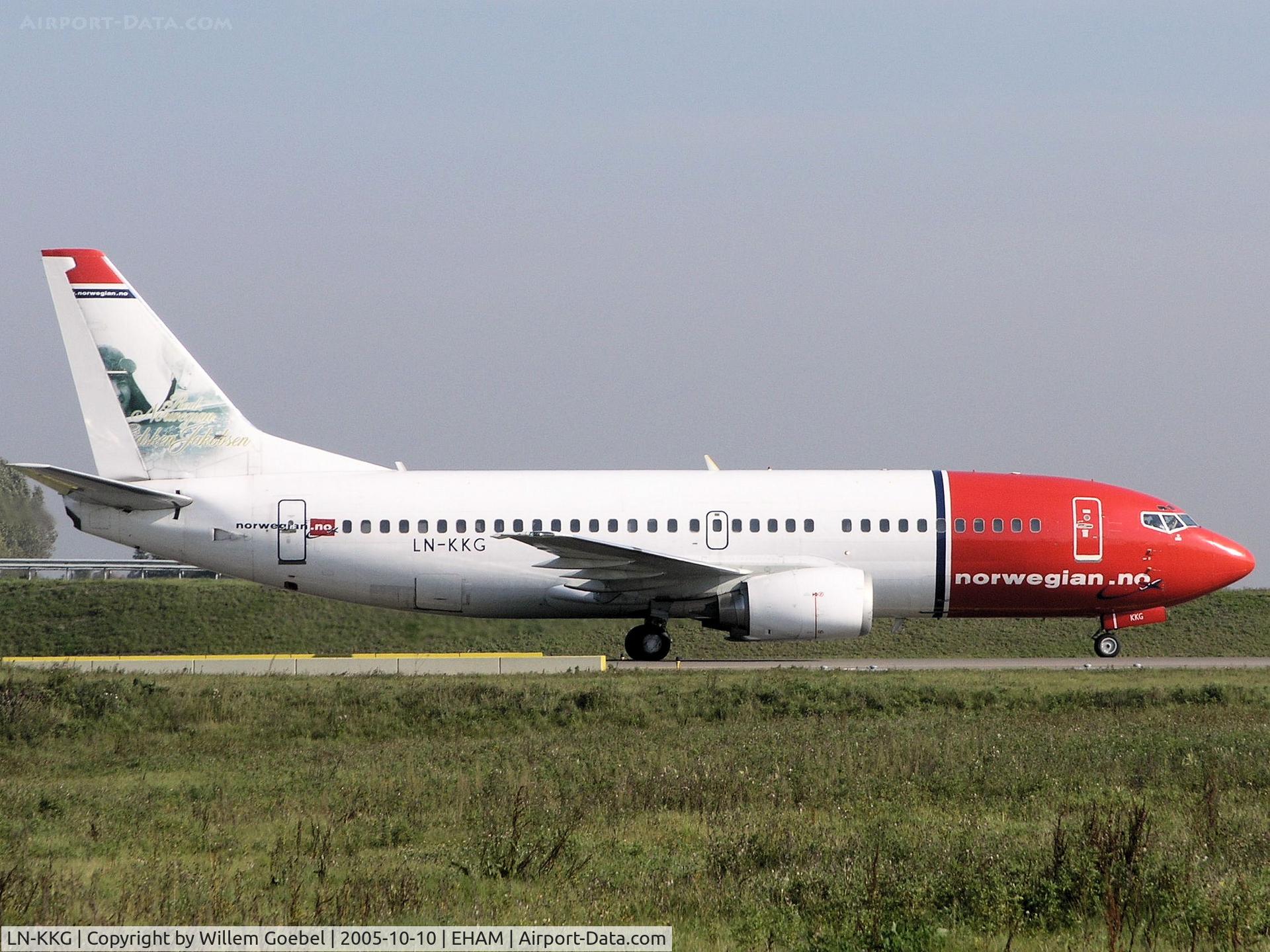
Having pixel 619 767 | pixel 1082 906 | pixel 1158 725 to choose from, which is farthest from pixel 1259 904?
pixel 1158 725

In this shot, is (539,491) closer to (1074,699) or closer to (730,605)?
(730,605)

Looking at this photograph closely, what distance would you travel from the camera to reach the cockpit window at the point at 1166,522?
95.5 ft

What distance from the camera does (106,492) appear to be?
2725 centimetres

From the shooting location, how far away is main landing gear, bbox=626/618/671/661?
28.8m

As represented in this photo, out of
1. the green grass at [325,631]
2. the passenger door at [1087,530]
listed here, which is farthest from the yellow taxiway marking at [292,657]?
the passenger door at [1087,530]

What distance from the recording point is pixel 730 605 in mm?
27219

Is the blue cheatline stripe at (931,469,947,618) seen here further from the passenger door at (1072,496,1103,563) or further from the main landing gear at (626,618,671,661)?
the main landing gear at (626,618,671,661)

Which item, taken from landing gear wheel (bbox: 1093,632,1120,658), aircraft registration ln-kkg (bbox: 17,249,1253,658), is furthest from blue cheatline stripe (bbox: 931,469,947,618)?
landing gear wheel (bbox: 1093,632,1120,658)

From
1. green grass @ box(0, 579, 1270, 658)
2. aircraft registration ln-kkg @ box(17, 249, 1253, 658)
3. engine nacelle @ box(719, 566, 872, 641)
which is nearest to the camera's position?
engine nacelle @ box(719, 566, 872, 641)

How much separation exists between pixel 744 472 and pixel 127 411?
12997 mm

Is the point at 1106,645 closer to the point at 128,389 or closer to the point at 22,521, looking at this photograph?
the point at 128,389

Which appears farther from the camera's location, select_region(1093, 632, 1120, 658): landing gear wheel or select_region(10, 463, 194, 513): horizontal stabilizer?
select_region(1093, 632, 1120, 658): landing gear wheel

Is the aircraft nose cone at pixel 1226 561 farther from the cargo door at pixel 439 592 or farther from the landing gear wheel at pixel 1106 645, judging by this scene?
the cargo door at pixel 439 592

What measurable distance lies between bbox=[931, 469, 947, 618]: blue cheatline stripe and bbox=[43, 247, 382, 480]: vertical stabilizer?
14.2 m
